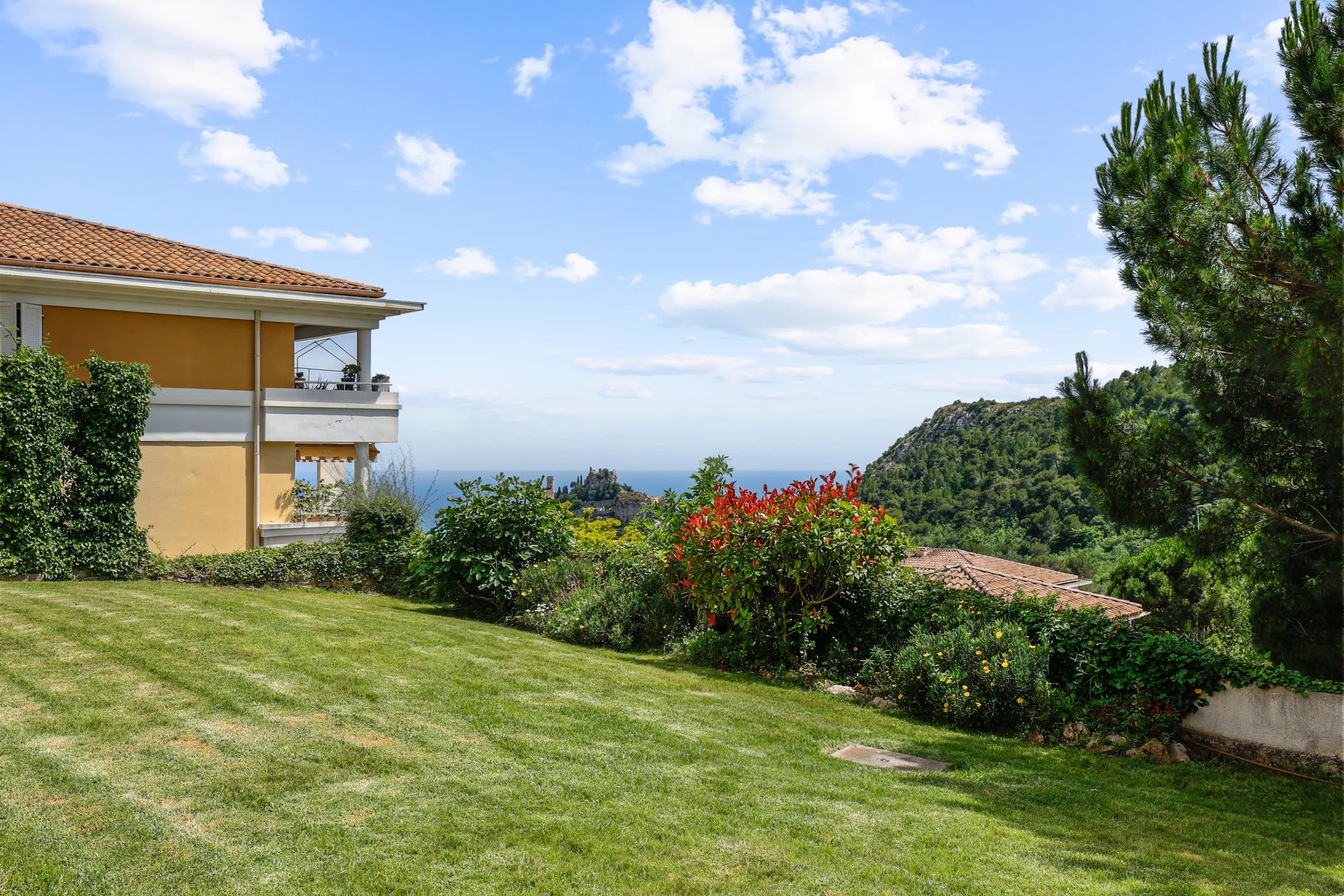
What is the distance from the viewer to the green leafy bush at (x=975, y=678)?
8.41m

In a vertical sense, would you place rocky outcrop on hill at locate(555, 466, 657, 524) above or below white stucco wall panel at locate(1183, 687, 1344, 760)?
above

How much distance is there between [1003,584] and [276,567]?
461 inches

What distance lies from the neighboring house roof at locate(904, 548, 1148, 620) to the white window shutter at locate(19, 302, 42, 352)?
15.7 meters

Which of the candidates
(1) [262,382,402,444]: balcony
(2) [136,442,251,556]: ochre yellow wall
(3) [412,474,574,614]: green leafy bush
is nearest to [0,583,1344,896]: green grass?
(3) [412,474,574,614]: green leafy bush

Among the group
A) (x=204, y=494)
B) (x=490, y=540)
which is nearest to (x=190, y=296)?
(x=204, y=494)

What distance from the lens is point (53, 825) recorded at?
15.0 feet

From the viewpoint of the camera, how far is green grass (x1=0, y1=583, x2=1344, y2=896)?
4.42 meters

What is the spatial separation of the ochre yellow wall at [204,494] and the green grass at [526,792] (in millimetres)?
8523

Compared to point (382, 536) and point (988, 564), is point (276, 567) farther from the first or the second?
point (988, 564)

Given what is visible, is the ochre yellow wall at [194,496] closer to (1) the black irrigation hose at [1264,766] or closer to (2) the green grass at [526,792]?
(2) the green grass at [526,792]

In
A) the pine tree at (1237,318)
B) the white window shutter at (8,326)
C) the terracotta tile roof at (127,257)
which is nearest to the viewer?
the pine tree at (1237,318)

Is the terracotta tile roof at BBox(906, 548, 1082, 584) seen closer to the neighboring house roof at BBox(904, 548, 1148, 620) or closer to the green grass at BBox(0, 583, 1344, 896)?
the neighboring house roof at BBox(904, 548, 1148, 620)

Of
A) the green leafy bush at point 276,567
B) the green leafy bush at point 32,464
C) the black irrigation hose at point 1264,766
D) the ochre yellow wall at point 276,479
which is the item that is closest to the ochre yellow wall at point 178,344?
the ochre yellow wall at point 276,479

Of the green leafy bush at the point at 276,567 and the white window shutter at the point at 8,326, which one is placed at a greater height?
the white window shutter at the point at 8,326
